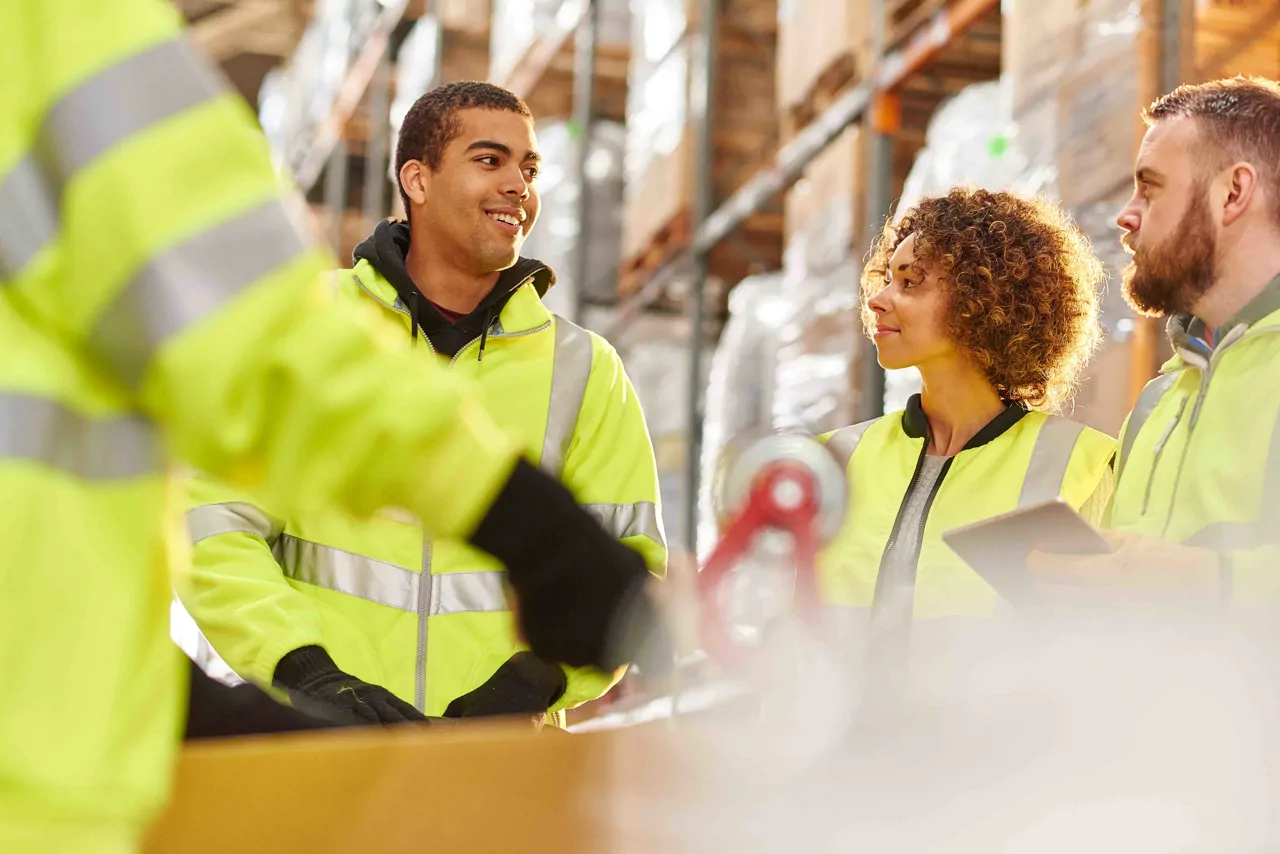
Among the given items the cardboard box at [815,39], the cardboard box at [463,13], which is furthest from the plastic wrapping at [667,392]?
the cardboard box at [463,13]

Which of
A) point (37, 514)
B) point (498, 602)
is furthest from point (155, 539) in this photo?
point (498, 602)

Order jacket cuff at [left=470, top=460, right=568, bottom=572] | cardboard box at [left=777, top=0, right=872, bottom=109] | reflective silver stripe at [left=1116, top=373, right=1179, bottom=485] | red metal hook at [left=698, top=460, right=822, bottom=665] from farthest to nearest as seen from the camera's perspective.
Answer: cardboard box at [left=777, top=0, right=872, bottom=109] < reflective silver stripe at [left=1116, top=373, right=1179, bottom=485] < red metal hook at [left=698, top=460, right=822, bottom=665] < jacket cuff at [left=470, top=460, right=568, bottom=572]

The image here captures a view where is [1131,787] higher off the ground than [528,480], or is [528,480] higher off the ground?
[528,480]

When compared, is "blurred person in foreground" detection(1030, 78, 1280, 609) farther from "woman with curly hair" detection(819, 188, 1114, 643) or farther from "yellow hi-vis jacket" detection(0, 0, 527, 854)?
"yellow hi-vis jacket" detection(0, 0, 527, 854)

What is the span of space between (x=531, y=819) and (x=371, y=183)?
30.2 feet

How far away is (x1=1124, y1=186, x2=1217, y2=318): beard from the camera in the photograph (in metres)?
2.24

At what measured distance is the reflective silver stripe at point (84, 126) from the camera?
2.74 ft

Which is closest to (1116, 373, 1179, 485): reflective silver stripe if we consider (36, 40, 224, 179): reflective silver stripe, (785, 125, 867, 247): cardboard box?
(36, 40, 224, 179): reflective silver stripe

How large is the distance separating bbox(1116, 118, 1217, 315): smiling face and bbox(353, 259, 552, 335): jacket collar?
3.30 feet

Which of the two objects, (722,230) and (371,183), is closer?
(722,230)

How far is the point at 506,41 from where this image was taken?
309 inches

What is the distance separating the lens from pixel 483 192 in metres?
2.65

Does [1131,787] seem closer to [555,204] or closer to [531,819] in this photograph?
[531,819]

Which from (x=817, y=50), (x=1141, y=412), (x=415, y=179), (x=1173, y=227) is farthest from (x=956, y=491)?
(x=817, y=50)
